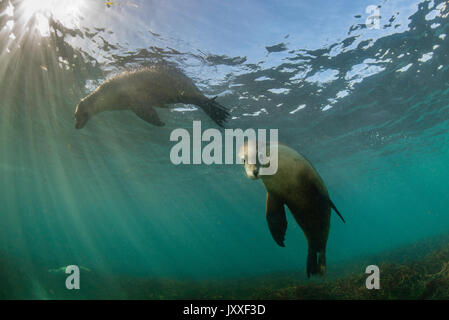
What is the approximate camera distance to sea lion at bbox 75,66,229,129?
3.71 metres

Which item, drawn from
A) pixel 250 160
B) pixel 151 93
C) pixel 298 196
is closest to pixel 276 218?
pixel 298 196

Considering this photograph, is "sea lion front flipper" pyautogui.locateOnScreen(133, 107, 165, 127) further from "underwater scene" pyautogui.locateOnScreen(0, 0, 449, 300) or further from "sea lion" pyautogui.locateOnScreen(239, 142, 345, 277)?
"sea lion" pyautogui.locateOnScreen(239, 142, 345, 277)

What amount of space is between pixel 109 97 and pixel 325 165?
27142mm

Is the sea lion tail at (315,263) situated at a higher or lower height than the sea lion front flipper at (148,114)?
lower

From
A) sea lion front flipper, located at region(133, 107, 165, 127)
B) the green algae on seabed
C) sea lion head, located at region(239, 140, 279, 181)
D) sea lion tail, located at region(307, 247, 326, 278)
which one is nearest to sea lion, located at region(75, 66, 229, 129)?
sea lion front flipper, located at region(133, 107, 165, 127)

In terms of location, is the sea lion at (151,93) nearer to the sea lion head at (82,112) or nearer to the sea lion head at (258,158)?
the sea lion head at (82,112)

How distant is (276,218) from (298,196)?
1.53 feet

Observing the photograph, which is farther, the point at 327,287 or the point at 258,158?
the point at 327,287

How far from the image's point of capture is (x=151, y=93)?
3.75 m

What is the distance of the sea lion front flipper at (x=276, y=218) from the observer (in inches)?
112

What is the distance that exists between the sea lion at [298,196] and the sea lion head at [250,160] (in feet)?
0.12

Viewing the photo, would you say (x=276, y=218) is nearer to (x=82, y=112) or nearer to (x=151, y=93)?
(x=151, y=93)

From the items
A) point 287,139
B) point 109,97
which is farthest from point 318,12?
point 287,139

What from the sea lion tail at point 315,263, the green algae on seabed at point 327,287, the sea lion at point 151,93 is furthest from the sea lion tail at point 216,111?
the green algae on seabed at point 327,287
